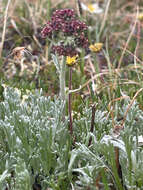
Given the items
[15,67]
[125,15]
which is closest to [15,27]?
[15,67]

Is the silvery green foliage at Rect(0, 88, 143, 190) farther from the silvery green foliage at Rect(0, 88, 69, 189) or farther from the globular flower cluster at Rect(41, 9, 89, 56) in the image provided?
the globular flower cluster at Rect(41, 9, 89, 56)

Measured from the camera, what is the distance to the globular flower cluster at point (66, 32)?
1.87m

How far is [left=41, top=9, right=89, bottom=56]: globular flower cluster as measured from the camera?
1.87 m

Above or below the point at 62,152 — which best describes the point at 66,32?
above

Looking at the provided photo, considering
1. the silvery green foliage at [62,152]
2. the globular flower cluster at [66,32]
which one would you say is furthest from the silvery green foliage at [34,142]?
the globular flower cluster at [66,32]

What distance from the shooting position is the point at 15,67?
12.0 ft

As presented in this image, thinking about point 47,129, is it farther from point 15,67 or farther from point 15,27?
point 15,27

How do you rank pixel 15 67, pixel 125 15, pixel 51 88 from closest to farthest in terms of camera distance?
pixel 51 88 < pixel 15 67 < pixel 125 15

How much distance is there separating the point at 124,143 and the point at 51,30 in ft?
2.37

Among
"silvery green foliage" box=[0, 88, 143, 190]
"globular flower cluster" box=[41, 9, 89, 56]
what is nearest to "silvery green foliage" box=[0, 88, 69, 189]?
"silvery green foliage" box=[0, 88, 143, 190]

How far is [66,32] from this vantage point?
6.16 feet

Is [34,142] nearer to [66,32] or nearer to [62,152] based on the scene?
[62,152]

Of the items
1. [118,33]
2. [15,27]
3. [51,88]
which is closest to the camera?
[51,88]

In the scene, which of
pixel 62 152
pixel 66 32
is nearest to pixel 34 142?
pixel 62 152
